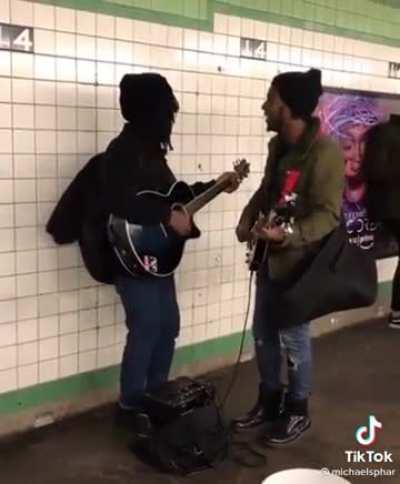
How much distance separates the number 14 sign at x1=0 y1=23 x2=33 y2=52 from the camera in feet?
8.19

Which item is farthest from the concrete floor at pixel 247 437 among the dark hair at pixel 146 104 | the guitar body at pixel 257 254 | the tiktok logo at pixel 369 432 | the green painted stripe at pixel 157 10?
the green painted stripe at pixel 157 10

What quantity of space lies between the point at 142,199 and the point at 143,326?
53cm

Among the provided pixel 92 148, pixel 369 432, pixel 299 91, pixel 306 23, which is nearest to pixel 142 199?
pixel 92 148

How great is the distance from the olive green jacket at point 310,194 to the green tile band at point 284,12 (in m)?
0.91

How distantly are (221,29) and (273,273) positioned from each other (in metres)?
1.35

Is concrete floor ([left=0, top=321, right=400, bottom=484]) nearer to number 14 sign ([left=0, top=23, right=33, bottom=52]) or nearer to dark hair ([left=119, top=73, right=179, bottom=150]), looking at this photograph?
dark hair ([left=119, top=73, right=179, bottom=150])

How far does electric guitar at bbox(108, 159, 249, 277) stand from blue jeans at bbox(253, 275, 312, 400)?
0.39 m

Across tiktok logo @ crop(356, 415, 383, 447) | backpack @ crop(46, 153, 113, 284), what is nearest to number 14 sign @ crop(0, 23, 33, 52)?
backpack @ crop(46, 153, 113, 284)

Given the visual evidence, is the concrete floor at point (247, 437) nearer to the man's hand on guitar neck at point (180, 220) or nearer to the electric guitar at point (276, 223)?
the electric guitar at point (276, 223)

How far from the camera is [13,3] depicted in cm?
250

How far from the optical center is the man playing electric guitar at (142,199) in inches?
100.0

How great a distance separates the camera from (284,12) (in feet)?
11.7

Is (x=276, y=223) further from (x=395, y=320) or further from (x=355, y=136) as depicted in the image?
(x=395, y=320)

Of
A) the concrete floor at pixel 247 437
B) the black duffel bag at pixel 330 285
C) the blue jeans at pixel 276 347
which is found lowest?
the concrete floor at pixel 247 437
